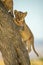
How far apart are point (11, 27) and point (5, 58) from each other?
201 millimetres

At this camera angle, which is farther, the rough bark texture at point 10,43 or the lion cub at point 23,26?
the lion cub at point 23,26

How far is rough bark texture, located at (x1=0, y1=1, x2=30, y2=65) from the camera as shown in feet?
4.02

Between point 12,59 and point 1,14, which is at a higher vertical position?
point 1,14

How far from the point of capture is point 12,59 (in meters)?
1.28

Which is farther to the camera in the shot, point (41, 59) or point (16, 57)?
point (41, 59)

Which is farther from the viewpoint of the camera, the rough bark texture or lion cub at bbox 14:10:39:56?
lion cub at bbox 14:10:39:56

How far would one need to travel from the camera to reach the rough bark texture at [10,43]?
1227mm

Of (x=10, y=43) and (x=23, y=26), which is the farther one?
(x=23, y=26)

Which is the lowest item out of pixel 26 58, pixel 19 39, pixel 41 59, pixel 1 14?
pixel 41 59

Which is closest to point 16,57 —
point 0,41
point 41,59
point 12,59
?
point 12,59

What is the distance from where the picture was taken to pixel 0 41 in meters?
1.25

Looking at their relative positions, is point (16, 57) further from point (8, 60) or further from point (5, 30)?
point (5, 30)

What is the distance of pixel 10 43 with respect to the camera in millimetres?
1251

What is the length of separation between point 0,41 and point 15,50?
→ 0.11 meters
